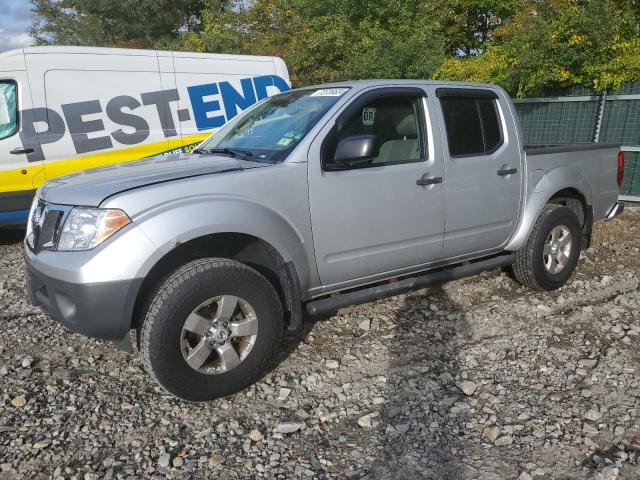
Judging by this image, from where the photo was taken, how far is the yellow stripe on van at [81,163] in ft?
19.8

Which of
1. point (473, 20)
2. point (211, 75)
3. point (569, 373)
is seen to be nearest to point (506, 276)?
point (569, 373)

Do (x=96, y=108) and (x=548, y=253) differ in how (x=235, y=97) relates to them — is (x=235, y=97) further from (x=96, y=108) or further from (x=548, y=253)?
(x=548, y=253)

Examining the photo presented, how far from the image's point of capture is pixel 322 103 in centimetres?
348

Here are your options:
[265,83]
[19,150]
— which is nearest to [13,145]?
[19,150]

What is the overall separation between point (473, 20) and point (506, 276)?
1158cm

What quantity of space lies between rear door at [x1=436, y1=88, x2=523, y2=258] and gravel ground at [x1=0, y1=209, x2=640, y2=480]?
692mm

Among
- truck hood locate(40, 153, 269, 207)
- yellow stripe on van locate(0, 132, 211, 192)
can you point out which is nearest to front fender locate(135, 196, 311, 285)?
truck hood locate(40, 153, 269, 207)

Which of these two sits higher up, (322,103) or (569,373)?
(322,103)

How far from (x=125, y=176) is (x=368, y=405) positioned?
6.24 ft

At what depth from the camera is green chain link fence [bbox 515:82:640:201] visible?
8312 millimetres

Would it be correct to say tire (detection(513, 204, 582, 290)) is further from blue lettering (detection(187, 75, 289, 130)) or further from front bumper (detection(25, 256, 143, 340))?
blue lettering (detection(187, 75, 289, 130))

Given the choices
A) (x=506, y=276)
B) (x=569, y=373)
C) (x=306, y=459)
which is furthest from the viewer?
(x=506, y=276)

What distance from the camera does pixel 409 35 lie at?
12102 millimetres

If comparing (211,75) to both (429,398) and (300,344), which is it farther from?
(429,398)
